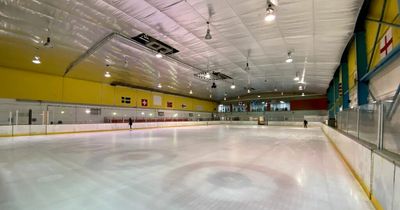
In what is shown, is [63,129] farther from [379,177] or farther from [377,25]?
[377,25]

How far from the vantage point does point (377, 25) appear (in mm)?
5961

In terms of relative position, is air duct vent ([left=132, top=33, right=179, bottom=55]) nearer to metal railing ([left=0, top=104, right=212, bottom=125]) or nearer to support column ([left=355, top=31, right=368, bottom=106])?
support column ([left=355, top=31, right=368, bottom=106])

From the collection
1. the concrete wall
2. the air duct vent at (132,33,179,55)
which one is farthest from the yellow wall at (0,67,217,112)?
the concrete wall

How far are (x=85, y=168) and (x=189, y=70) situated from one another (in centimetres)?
1144

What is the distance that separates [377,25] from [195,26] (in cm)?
593

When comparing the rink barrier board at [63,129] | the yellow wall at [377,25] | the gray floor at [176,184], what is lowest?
the rink barrier board at [63,129]

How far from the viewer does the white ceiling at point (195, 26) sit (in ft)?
20.2

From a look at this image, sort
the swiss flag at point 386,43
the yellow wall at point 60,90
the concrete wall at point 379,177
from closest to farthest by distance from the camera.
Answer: the concrete wall at point 379,177, the swiss flag at point 386,43, the yellow wall at point 60,90

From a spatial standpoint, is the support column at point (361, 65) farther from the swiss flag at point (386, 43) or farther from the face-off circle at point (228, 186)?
the face-off circle at point (228, 186)

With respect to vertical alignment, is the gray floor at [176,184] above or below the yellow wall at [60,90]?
below

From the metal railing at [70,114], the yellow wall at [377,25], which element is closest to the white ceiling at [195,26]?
the yellow wall at [377,25]

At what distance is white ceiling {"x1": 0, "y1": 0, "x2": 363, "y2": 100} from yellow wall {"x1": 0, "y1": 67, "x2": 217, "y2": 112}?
5737 millimetres

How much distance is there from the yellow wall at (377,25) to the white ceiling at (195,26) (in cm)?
51

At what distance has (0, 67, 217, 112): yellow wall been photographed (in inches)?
510
